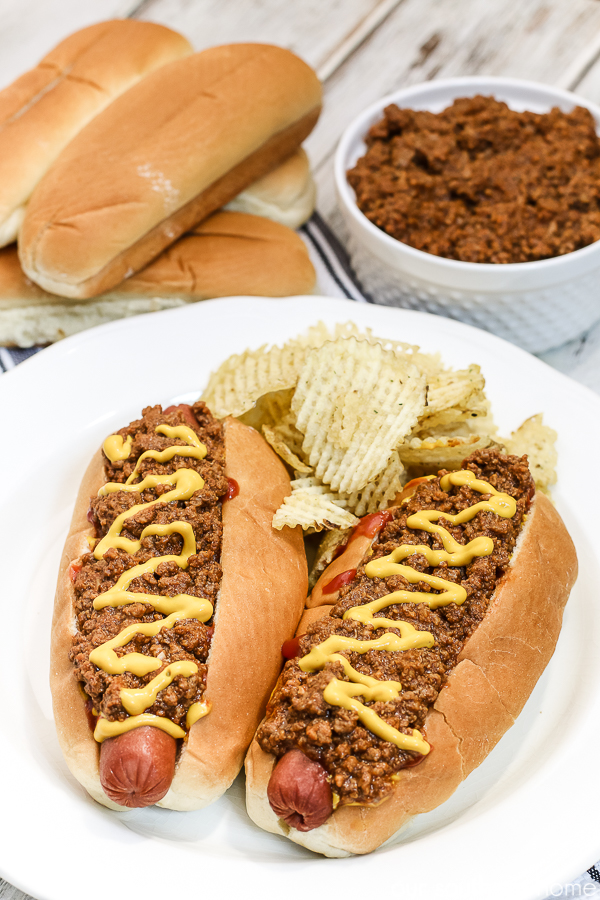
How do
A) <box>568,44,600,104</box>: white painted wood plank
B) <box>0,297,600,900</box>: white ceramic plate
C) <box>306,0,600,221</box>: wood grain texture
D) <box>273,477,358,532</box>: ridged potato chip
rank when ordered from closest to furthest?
1. <box>0,297,600,900</box>: white ceramic plate
2. <box>273,477,358,532</box>: ridged potato chip
3. <box>568,44,600,104</box>: white painted wood plank
4. <box>306,0,600,221</box>: wood grain texture

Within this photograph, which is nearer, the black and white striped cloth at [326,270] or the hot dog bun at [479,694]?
the hot dog bun at [479,694]

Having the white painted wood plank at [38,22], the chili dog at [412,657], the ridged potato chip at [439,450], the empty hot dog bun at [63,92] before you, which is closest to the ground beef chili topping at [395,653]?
the chili dog at [412,657]

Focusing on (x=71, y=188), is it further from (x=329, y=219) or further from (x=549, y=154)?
(x=549, y=154)

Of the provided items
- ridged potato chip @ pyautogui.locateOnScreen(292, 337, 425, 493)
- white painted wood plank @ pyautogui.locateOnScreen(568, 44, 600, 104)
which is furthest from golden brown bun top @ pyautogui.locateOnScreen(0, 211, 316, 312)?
white painted wood plank @ pyautogui.locateOnScreen(568, 44, 600, 104)

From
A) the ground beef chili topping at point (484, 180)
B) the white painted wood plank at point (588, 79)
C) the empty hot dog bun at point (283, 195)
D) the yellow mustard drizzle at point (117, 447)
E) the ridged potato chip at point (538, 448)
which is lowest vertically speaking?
the yellow mustard drizzle at point (117, 447)

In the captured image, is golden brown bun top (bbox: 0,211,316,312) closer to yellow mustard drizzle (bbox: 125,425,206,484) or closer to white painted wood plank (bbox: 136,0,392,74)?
yellow mustard drizzle (bbox: 125,425,206,484)

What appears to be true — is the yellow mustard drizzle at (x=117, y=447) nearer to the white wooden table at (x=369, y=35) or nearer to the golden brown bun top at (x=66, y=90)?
the golden brown bun top at (x=66, y=90)

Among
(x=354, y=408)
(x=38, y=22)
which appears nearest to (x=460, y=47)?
(x=38, y=22)
